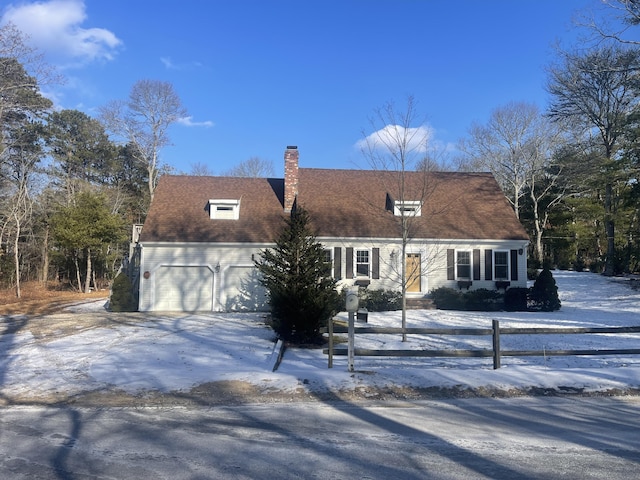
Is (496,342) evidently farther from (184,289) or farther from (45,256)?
(45,256)

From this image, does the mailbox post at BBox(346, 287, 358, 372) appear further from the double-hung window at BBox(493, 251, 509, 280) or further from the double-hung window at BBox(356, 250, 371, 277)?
the double-hung window at BBox(493, 251, 509, 280)

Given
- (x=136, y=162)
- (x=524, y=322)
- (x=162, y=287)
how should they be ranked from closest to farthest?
1. (x=524, y=322)
2. (x=162, y=287)
3. (x=136, y=162)

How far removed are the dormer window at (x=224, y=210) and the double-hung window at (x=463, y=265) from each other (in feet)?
33.4

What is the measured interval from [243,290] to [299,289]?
9124 millimetres

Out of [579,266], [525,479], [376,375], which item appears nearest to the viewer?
[525,479]

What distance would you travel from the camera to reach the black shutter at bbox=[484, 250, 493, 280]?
21312mm

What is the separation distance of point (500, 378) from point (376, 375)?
223 cm

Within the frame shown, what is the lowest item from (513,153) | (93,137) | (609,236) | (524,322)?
(524,322)

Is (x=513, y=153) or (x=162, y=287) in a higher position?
(x=513, y=153)

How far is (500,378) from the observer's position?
8.64m

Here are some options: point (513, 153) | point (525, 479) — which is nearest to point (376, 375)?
point (525, 479)

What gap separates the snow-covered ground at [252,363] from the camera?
839 cm

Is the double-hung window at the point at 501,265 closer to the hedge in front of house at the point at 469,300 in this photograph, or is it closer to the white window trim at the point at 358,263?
the hedge in front of house at the point at 469,300

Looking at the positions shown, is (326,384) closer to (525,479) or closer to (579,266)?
(525,479)
